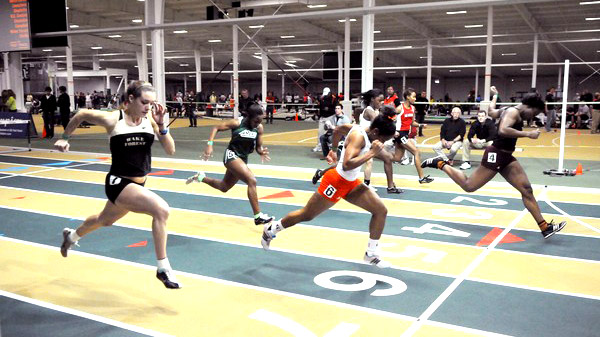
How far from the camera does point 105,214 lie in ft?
15.6

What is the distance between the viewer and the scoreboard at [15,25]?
639 inches

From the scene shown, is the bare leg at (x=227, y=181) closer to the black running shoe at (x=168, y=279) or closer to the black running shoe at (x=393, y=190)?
the black running shoe at (x=168, y=279)

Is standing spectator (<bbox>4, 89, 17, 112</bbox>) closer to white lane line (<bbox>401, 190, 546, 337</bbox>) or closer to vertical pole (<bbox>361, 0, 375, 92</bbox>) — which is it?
vertical pole (<bbox>361, 0, 375, 92</bbox>)

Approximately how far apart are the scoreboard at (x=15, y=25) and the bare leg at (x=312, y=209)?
47.8ft

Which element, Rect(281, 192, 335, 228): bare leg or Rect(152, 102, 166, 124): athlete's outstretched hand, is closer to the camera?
Rect(152, 102, 166, 124): athlete's outstretched hand

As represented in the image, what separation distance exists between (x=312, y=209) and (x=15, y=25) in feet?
50.8

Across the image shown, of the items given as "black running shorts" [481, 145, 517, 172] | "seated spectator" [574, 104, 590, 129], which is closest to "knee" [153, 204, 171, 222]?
"black running shorts" [481, 145, 517, 172]

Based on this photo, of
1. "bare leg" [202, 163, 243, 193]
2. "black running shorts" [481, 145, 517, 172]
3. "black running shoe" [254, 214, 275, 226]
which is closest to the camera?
"black running shorts" [481, 145, 517, 172]

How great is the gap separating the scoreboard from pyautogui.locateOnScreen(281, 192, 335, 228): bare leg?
573 inches

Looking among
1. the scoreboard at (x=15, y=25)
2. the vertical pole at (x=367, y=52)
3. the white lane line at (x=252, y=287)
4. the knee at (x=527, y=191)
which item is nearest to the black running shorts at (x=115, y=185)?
the white lane line at (x=252, y=287)

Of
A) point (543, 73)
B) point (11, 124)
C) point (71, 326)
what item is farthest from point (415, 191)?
point (543, 73)

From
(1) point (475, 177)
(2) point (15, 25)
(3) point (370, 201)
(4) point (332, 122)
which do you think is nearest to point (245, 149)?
(3) point (370, 201)

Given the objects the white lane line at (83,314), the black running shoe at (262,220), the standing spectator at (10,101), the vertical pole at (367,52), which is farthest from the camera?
the standing spectator at (10,101)

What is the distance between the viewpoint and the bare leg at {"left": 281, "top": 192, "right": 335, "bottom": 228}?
5281 mm
